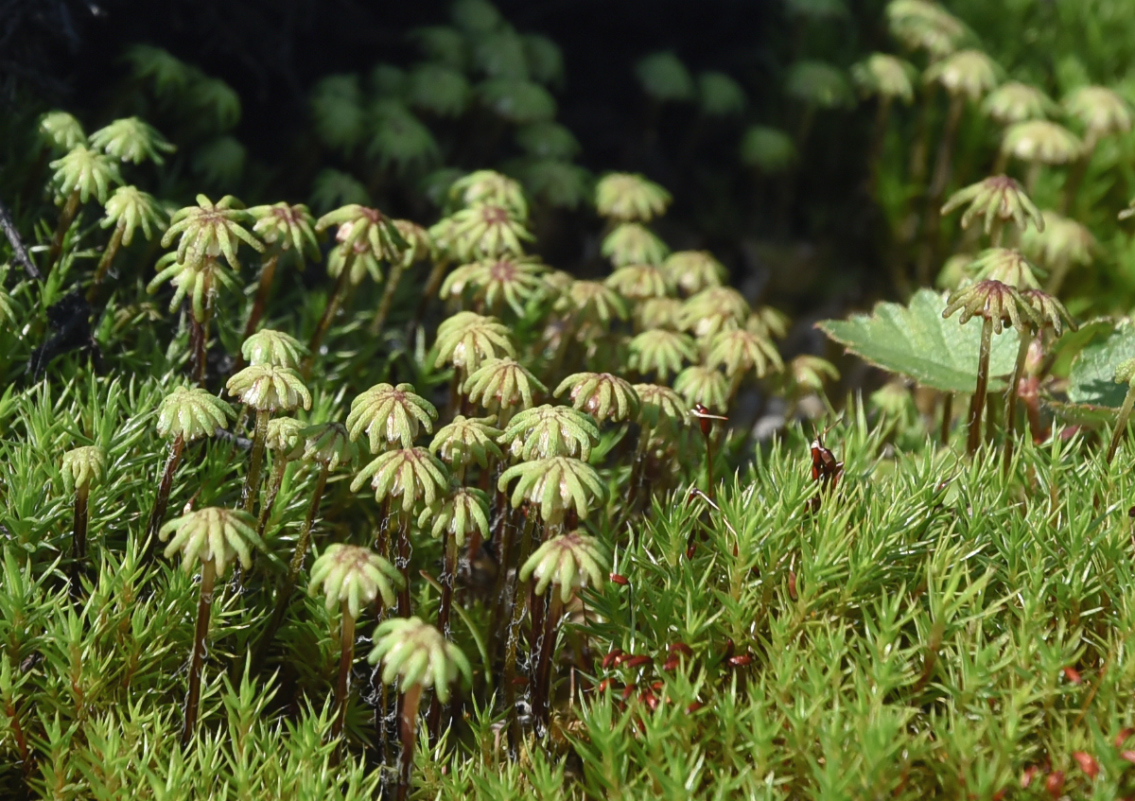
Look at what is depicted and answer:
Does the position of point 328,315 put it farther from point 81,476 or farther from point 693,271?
point 693,271

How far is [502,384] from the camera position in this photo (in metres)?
2.43

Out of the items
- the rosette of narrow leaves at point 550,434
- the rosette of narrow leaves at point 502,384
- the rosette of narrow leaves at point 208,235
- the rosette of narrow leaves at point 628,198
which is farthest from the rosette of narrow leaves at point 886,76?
the rosette of narrow leaves at point 208,235

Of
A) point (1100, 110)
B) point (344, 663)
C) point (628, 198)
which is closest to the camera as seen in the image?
point (344, 663)

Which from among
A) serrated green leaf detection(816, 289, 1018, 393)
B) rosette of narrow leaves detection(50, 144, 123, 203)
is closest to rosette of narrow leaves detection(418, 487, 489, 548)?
serrated green leaf detection(816, 289, 1018, 393)

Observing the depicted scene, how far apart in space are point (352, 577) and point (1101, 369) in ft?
7.24

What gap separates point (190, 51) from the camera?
3.94 meters

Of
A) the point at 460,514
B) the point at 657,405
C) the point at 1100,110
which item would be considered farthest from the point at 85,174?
the point at 1100,110

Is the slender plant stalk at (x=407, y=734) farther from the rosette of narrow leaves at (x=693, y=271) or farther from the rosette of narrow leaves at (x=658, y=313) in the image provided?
the rosette of narrow leaves at (x=693, y=271)

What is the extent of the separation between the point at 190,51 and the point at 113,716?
2.71 metres

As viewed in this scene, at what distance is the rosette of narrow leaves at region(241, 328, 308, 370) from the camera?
2.39 m

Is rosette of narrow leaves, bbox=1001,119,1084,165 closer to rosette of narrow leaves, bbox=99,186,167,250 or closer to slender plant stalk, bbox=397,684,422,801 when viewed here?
rosette of narrow leaves, bbox=99,186,167,250

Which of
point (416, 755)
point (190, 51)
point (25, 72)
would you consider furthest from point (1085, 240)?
point (25, 72)

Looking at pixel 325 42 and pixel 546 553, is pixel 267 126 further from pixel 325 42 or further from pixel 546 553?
pixel 546 553

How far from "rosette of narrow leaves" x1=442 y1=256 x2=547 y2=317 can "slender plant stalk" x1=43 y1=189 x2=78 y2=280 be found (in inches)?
41.3
